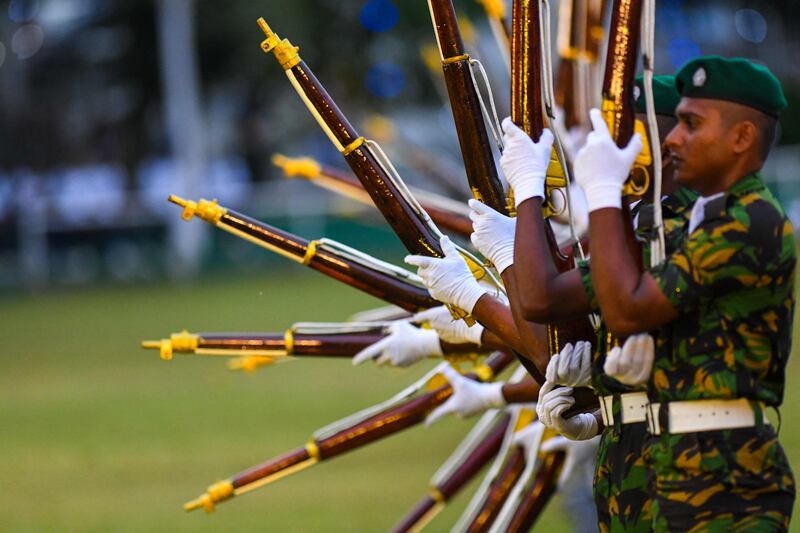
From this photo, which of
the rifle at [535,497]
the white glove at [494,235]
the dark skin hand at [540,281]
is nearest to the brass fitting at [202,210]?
the white glove at [494,235]

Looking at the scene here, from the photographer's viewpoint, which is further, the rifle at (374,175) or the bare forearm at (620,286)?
the rifle at (374,175)

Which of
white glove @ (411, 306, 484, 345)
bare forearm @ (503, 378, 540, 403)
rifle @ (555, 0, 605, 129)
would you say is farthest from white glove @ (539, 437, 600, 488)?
rifle @ (555, 0, 605, 129)

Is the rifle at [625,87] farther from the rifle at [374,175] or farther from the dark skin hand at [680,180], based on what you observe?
the rifle at [374,175]

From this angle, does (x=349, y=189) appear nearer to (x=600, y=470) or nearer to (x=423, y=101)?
(x=600, y=470)

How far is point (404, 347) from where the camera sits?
5.55 m

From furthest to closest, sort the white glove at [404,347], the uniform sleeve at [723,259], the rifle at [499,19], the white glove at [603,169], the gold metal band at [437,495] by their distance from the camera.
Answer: the gold metal band at [437,495] → the rifle at [499,19] → the white glove at [404,347] → the white glove at [603,169] → the uniform sleeve at [723,259]

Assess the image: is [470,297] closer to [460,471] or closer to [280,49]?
[280,49]

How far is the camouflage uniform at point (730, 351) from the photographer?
351 cm

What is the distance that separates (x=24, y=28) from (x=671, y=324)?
3959 centimetres

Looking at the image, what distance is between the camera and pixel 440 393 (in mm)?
6016

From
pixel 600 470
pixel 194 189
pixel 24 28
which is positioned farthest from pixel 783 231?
pixel 24 28

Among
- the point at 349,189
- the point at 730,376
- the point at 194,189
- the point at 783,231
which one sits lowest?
the point at 730,376

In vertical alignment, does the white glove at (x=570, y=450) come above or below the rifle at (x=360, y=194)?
below

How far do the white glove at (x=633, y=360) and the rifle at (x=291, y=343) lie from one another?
172 cm
